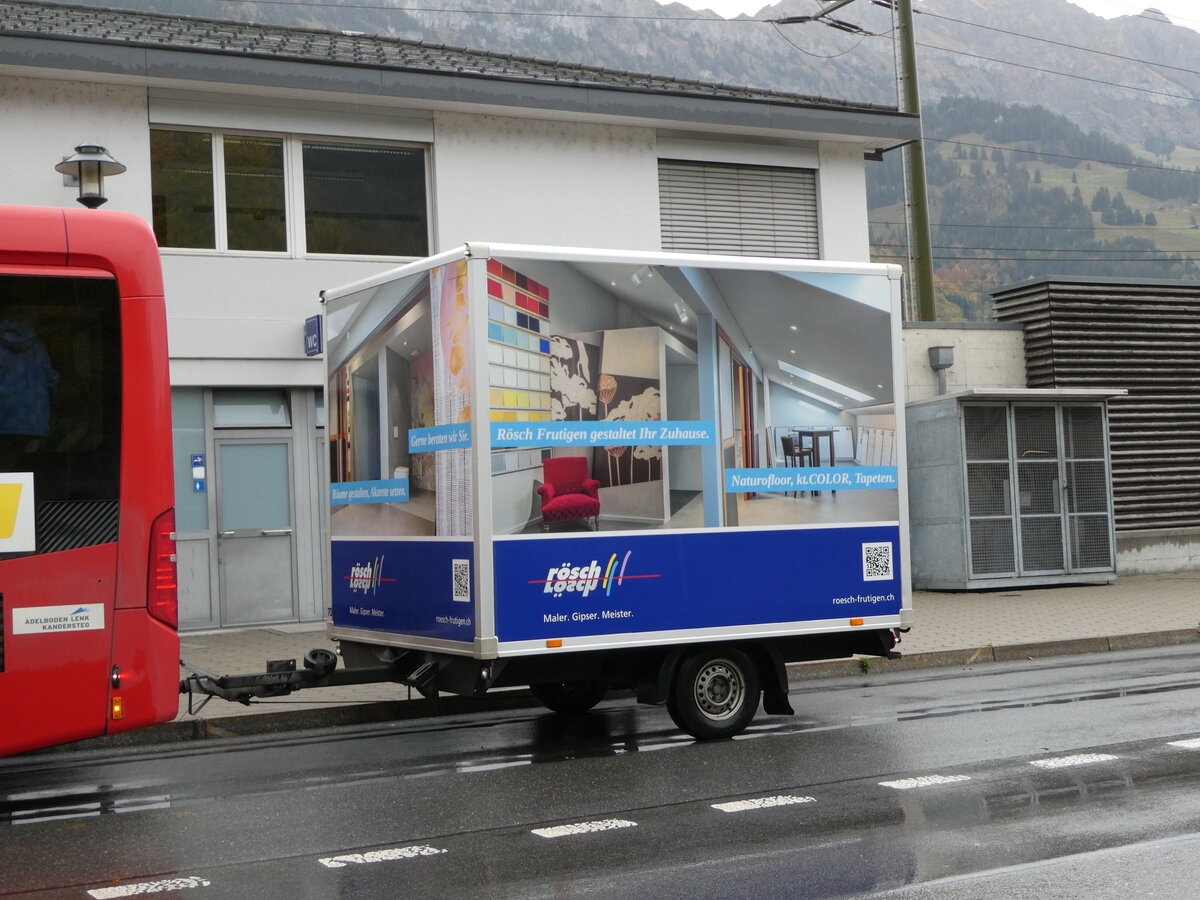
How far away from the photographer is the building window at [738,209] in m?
18.3

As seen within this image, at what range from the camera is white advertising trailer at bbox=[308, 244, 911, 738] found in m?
8.52

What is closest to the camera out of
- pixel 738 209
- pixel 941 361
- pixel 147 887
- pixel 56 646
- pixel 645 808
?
pixel 147 887

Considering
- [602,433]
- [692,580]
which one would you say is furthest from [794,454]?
[602,433]

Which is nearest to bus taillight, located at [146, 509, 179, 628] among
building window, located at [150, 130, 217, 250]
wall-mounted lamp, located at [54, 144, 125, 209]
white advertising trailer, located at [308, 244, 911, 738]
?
white advertising trailer, located at [308, 244, 911, 738]

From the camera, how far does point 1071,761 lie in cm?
812

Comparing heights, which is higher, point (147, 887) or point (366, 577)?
point (366, 577)

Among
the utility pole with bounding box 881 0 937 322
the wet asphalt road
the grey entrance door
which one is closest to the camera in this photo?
the wet asphalt road

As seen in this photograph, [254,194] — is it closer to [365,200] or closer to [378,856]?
[365,200]

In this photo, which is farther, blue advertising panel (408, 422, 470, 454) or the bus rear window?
blue advertising panel (408, 422, 470, 454)

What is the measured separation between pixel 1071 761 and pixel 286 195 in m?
11.3

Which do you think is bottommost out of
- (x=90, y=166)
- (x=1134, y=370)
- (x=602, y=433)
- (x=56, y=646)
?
(x=56, y=646)

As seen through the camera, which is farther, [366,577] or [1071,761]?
[366,577]

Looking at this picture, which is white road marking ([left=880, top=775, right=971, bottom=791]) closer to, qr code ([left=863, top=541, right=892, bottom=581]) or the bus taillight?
qr code ([left=863, top=541, right=892, bottom=581])

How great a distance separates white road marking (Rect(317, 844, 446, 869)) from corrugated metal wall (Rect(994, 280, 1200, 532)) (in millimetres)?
16784
